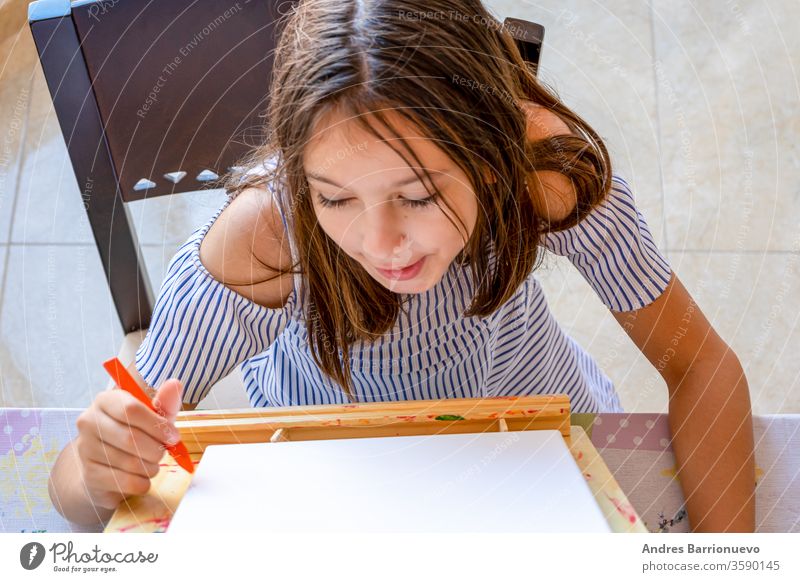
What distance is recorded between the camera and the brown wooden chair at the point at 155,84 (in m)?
0.55

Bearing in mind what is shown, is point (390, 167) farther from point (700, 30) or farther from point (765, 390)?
point (700, 30)

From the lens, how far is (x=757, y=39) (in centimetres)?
115

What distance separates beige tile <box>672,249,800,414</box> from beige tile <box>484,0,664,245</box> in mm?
81

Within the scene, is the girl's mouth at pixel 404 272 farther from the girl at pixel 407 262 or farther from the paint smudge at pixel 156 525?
the paint smudge at pixel 156 525

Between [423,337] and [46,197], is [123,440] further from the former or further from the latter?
[46,197]

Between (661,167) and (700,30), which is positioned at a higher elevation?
(700,30)

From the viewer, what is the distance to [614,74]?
3.69ft

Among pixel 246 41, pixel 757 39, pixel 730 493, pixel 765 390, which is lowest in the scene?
pixel 765 390

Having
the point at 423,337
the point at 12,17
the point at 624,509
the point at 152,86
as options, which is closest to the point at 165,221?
the point at 12,17

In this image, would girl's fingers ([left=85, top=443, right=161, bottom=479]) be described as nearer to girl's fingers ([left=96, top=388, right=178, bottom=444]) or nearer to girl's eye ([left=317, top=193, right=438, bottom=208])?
girl's fingers ([left=96, top=388, right=178, bottom=444])

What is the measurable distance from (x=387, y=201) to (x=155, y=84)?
0.94 feet

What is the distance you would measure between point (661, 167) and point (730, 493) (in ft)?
2.31

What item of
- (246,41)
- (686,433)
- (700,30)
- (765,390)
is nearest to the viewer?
(686,433)

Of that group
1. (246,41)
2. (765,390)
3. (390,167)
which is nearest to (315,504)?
(390,167)
